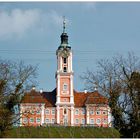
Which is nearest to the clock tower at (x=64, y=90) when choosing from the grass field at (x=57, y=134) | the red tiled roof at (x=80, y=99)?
the red tiled roof at (x=80, y=99)

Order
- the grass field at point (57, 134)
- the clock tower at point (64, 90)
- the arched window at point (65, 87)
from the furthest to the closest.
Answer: the arched window at point (65, 87)
the clock tower at point (64, 90)
the grass field at point (57, 134)

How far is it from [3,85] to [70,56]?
5020cm

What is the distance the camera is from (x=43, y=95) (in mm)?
79562

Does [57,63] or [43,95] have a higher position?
[57,63]

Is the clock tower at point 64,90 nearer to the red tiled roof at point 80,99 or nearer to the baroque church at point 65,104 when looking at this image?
the baroque church at point 65,104

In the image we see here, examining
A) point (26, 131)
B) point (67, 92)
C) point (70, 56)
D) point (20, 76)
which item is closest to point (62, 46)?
point (70, 56)

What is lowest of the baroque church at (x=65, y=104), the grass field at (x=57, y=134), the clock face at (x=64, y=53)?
the grass field at (x=57, y=134)

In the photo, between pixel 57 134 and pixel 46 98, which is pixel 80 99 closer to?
pixel 46 98

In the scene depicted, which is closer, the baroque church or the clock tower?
the baroque church

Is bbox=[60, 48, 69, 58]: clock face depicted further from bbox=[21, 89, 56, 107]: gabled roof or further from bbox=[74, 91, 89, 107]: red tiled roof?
bbox=[74, 91, 89, 107]: red tiled roof

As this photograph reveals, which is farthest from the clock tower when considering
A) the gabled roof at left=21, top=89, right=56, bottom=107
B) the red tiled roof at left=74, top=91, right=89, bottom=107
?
the gabled roof at left=21, top=89, right=56, bottom=107

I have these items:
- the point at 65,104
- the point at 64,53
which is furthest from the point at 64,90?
the point at 64,53

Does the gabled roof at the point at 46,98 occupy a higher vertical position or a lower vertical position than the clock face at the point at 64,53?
lower

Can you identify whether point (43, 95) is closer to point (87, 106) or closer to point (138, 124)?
point (87, 106)
